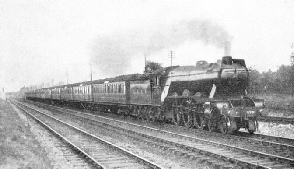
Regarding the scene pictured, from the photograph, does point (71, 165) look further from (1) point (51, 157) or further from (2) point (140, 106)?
(2) point (140, 106)

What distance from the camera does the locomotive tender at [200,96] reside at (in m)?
12.6

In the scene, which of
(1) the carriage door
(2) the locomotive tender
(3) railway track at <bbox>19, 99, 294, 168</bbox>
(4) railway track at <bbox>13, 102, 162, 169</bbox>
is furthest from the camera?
(1) the carriage door

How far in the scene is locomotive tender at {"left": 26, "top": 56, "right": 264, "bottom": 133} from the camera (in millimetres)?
12555

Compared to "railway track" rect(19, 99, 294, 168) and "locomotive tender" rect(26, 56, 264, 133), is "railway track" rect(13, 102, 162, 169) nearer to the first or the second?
"railway track" rect(19, 99, 294, 168)

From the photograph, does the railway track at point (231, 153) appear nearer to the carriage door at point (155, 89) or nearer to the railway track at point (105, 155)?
the railway track at point (105, 155)

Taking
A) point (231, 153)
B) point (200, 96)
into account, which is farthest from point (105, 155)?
point (200, 96)

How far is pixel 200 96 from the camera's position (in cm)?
1397

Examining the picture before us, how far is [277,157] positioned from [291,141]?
3.04 meters

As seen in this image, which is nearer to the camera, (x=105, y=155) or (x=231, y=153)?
(x=231, y=153)

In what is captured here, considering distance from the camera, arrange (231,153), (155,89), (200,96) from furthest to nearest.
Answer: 1. (155,89)
2. (200,96)
3. (231,153)

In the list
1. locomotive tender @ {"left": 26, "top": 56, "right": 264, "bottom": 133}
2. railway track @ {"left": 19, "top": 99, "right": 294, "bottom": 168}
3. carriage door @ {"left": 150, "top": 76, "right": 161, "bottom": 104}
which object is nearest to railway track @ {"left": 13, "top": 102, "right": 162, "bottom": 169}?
railway track @ {"left": 19, "top": 99, "right": 294, "bottom": 168}

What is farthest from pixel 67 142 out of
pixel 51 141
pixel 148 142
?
pixel 148 142

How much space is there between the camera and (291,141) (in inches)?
423

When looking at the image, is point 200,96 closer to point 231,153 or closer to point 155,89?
point 155,89
